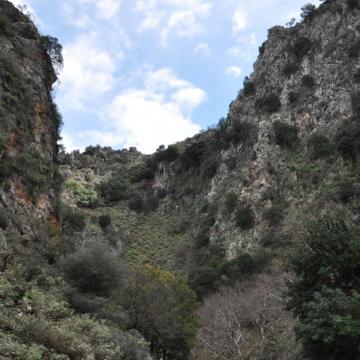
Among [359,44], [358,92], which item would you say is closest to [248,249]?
[358,92]

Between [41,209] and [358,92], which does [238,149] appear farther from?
[41,209]

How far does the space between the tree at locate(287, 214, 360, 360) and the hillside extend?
4cm

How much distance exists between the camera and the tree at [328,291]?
10.3 m

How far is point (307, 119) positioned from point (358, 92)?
5.11 meters

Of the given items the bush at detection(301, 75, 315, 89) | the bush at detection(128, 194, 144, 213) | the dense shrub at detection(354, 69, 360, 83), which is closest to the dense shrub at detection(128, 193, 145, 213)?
the bush at detection(128, 194, 144, 213)

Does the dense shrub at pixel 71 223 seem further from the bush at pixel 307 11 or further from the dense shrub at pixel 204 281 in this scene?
the bush at pixel 307 11

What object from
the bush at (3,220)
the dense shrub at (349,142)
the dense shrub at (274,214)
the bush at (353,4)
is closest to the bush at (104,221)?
the dense shrub at (274,214)

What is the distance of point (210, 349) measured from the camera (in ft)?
75.4

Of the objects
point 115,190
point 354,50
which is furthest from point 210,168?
point 354,50

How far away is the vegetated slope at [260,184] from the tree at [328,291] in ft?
29.5

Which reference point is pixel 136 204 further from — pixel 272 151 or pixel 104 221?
pixel 272 151

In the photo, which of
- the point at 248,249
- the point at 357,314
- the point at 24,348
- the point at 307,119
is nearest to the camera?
the point at 24,348

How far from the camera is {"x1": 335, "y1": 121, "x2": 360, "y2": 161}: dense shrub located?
36.1 m

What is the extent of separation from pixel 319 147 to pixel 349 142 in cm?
309
